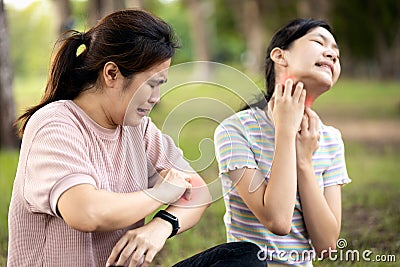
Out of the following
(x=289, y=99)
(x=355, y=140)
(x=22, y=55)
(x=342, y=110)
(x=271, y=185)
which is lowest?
(x=22, y=55)

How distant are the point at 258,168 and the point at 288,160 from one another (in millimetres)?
154

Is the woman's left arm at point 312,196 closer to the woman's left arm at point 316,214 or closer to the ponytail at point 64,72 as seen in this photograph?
the woman's left arm at point 316,214

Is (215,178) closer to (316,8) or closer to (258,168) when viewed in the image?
(258,168)

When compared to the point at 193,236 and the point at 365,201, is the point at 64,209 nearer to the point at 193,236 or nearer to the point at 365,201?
the point at 193,236

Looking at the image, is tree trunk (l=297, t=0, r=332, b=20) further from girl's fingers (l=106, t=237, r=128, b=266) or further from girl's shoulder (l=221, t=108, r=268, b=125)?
girl's fingers (l=106, t=237, r=128, b=266)

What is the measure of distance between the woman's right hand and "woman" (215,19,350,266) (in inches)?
10.5

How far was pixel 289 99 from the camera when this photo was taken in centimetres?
244

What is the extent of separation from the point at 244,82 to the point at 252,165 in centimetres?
36

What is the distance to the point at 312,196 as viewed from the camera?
245 cm

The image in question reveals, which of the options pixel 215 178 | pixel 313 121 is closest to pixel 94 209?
pixel 215 178

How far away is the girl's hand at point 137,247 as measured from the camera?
201 centimetres

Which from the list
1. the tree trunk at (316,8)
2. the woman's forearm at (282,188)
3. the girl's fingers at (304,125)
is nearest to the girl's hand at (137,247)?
the woman's forearm at (282,188)

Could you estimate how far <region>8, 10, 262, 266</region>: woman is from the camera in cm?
194

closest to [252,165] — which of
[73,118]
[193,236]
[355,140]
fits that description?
[73,118]
